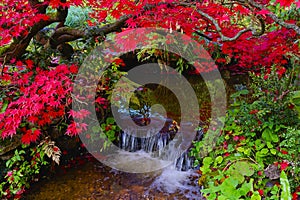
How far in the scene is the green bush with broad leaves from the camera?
7.10ft

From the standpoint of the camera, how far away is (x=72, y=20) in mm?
6141

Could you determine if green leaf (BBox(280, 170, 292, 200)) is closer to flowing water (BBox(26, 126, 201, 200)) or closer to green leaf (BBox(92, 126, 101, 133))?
flowing water (BBox(26, 126, 201, 200))

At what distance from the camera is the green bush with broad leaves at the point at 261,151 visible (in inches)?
85.2

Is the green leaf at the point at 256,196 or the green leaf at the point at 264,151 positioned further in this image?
the green leaf at the point at 264,151

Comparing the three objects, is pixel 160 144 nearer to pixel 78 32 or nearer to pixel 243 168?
pixel 243 168

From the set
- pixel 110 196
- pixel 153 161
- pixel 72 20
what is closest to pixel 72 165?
pixel 110 196

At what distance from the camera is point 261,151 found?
2.42 metres

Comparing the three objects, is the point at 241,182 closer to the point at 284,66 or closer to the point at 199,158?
the point at 199,158

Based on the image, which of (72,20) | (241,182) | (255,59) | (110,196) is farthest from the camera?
(72,20)

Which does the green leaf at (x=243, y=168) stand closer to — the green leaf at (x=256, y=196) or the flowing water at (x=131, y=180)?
the green leaf at (x=256, y=196)

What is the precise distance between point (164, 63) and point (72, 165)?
237 cm

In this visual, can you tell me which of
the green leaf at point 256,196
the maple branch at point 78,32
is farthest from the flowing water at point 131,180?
the maple branch at point 78,32

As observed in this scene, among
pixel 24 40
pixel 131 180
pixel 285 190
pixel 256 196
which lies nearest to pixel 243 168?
pixel 256 196

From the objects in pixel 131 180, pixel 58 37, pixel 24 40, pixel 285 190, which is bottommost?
pixel 131 180
